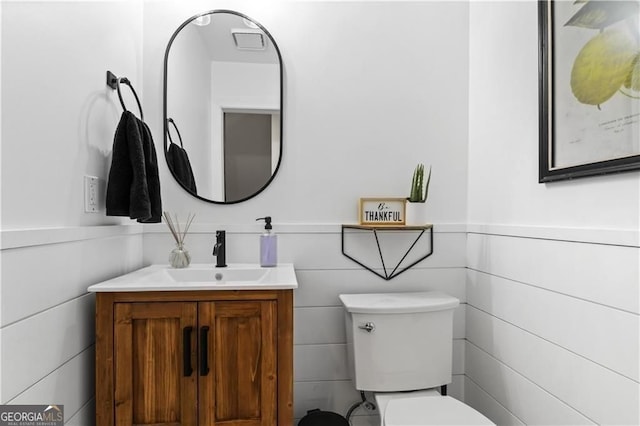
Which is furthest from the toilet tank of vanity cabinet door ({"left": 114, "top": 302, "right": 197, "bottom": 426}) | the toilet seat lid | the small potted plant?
vanity cabinet door ({"left": 114, "top": 302, "right": 197, "bottom": 426})

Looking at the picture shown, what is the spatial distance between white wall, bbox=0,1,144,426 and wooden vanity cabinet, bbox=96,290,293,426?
0.37 ft

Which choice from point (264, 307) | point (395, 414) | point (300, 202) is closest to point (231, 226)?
point (300, 202)

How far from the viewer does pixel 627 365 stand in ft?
3.15

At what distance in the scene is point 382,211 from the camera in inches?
65.6

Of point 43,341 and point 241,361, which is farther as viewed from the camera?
point 241,361

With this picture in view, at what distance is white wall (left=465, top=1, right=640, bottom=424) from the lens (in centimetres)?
100

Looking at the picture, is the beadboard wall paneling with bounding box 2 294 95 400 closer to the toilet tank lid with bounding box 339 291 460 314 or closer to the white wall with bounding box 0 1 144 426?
the white wall with bounding box 0 1 144 426

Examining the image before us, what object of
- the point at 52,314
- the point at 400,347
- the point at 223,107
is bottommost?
the point at 400,347

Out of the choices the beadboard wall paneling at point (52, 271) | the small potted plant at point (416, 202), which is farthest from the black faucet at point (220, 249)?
the small potted plant at point (416, 202)

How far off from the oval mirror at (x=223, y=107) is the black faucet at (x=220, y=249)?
184mm

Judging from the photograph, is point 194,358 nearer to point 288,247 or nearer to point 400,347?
point 288,247

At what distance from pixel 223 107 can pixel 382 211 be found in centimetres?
83

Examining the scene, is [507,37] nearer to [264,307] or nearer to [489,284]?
[489,284]

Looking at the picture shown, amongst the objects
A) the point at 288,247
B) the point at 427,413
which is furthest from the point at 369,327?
the point at 288,247
